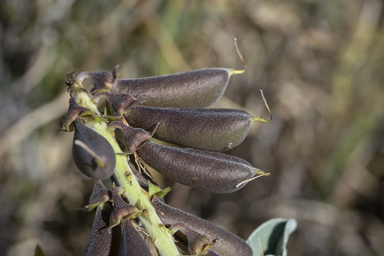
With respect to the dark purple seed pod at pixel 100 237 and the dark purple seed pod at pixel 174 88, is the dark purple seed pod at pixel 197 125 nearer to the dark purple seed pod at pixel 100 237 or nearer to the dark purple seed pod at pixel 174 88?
the dark purple seed pod at pixel 174 88

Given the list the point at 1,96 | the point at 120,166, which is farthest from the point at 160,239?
the point at 1,96

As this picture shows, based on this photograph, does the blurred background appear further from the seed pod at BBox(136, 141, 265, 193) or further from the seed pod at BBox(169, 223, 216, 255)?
the seed pod at BBox(169, 223, 216, 255)

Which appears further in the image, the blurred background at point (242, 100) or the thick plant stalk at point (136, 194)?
the blurred background at point (242, 100)

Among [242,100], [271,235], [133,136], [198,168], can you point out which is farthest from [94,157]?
[242,100]

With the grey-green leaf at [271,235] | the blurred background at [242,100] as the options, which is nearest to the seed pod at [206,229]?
the grey-green leaf at [271,235]

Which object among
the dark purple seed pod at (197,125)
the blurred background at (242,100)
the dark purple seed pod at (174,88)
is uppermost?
the dark purple seed pod at (174,88)

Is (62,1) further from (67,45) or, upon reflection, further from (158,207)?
(158,207)
